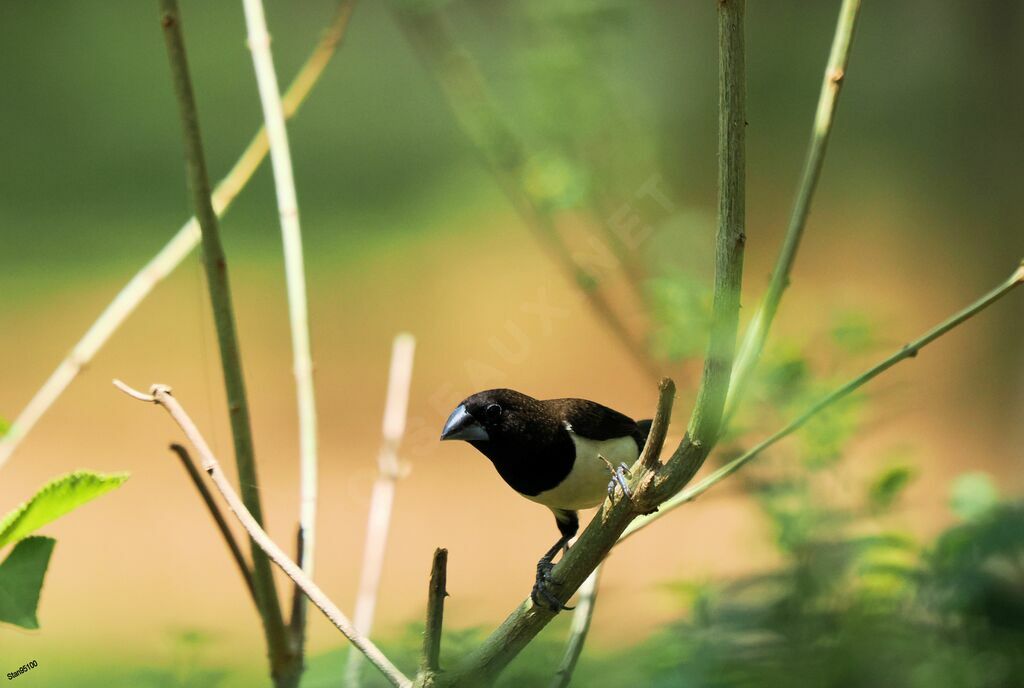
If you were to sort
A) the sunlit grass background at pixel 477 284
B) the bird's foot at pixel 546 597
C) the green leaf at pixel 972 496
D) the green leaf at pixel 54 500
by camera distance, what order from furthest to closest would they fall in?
the sunlit grass background at pixel 477 284
the green leaf at pixel 972 496
the bird's foot at pixel 546 597
the green leaf at pixel 54 500

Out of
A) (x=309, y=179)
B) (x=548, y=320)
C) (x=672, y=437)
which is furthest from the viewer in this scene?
(x=309, y=179)

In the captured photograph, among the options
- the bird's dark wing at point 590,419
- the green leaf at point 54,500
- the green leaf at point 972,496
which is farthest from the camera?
the bird's dark wing at point 590,419

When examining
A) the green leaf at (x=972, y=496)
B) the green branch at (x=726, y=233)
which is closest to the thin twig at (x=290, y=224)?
the green branch at (x=726, y=233)

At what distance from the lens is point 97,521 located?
128 inches

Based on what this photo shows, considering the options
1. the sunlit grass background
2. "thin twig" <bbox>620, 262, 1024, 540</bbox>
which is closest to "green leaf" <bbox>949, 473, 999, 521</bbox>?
the sunlit grass background

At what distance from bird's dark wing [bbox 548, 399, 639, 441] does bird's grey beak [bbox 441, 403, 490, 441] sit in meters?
0.21

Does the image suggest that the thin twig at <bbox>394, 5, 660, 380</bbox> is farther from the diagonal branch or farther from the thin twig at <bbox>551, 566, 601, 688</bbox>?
the diagonal branch

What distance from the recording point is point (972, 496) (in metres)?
1.06

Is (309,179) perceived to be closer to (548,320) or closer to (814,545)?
(548,320)

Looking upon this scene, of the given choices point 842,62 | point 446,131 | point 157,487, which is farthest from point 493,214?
point 842,62

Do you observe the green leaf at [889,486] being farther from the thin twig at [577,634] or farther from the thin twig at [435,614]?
the thin twig at [435,614]

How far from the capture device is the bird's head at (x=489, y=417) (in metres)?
0.94

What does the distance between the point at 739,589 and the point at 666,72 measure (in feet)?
8.58

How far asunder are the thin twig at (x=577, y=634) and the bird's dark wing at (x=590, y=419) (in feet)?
0.91
